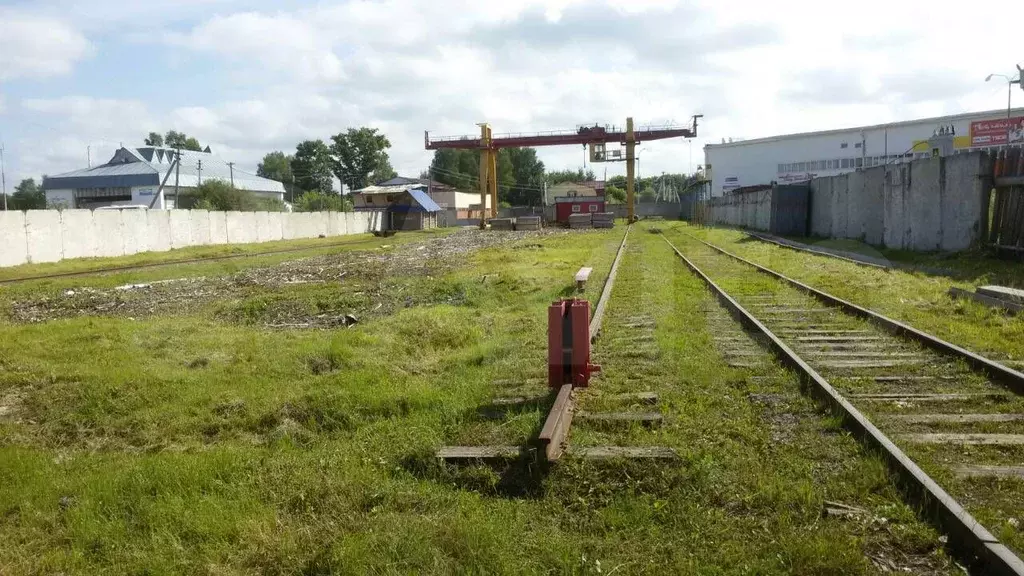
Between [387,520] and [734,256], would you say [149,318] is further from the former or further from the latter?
[734,256]

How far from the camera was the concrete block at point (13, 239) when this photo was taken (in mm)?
25500

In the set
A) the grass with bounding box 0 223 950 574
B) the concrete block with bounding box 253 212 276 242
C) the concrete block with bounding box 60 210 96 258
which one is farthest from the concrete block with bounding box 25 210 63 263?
the grass with bounding box 0 223 950 574

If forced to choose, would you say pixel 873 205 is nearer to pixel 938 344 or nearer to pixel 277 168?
pixel 938 344

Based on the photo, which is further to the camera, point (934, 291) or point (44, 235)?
point (44, 235)

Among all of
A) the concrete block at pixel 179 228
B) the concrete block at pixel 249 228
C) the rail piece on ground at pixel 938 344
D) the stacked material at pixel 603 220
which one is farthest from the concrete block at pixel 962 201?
the stacked material at pixel 603 220

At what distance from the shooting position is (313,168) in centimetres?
11850

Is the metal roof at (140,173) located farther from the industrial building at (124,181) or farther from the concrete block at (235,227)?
the concrete block at (235,227)

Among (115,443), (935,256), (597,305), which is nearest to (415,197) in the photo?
(935,256)

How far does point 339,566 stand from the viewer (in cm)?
352

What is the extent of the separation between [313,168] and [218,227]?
81.6m

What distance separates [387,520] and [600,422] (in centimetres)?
194

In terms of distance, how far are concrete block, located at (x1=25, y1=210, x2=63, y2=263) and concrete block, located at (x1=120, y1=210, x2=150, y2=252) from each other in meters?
3.52

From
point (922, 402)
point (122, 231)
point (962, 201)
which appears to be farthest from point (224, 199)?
point (922, 402)

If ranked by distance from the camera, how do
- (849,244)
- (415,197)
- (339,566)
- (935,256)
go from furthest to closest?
(415,197) → (849,244) → (935,256) → (339,566)
